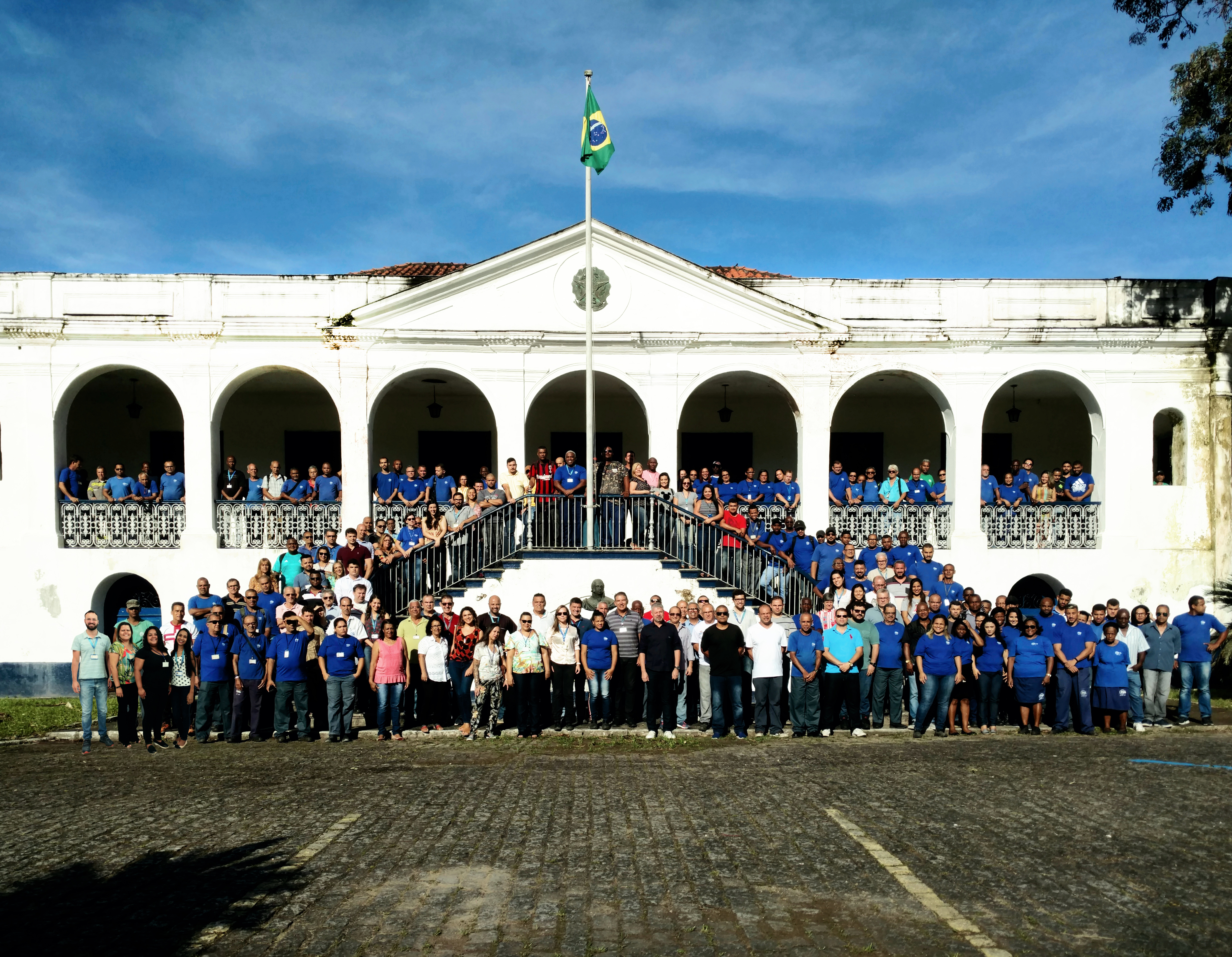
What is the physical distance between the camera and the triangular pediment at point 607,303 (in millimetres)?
16609

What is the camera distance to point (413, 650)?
11.5m

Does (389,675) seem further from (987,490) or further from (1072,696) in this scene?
(987,490)

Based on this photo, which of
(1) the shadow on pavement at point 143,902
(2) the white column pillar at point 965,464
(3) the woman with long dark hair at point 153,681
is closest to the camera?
(1) the shadow on pavement at point 143,902

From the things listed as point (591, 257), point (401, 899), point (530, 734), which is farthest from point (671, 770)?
point (591, 257)

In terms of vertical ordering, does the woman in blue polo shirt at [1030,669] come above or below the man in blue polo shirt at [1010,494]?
below

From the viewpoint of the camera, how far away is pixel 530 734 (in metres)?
11.3

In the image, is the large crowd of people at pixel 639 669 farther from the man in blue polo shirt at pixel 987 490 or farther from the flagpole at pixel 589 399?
the man in blue polo shirt at pixel 987 490

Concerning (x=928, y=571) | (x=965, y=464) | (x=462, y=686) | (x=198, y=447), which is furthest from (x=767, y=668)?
(x=198, y=447)

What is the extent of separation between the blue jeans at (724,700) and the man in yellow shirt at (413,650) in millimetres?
3436

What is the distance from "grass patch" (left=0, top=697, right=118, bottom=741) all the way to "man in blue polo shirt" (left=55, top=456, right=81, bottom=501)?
11.0 ft

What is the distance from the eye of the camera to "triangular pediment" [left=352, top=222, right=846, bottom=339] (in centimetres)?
1661

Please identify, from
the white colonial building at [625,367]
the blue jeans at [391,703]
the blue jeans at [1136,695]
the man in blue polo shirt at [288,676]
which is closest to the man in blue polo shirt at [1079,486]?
the white colonial building at [625,367]

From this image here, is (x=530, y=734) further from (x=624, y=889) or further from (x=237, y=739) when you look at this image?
(x=624, y=889)

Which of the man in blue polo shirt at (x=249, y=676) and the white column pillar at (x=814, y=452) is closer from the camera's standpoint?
the man in blue polo shirt at (x=249, y=676)
